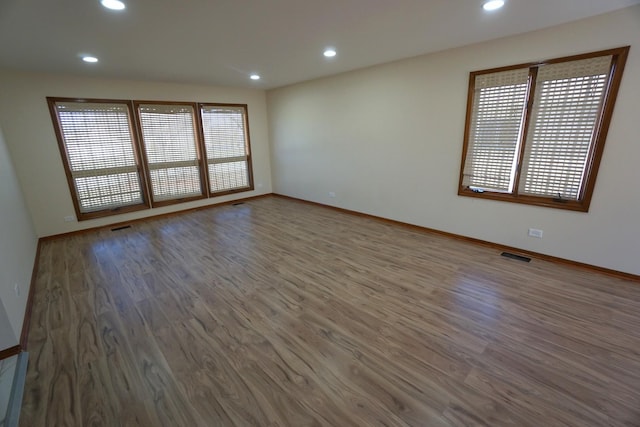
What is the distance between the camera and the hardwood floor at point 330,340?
158 centimetres

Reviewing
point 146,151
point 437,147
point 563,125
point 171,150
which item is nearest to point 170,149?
point 171,150

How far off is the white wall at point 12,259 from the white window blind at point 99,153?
0.95 meters

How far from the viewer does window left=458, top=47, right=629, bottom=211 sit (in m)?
2.78

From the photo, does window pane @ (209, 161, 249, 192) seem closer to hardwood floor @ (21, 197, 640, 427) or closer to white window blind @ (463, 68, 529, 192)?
hardwood floor @ (21, 197, 640, 427)

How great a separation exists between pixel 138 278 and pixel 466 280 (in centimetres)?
356

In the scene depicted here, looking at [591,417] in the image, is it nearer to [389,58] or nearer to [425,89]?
[425,89]

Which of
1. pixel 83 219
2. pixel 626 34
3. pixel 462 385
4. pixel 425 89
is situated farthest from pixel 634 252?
pixel 83 219

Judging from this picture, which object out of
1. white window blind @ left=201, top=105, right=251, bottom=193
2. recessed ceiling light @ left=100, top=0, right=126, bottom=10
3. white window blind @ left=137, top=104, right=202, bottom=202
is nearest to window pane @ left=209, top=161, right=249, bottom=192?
white window blind @ left=201, top=105, right=251, bottom=193

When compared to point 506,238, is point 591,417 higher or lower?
lower

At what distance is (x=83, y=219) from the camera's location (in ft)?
15.0

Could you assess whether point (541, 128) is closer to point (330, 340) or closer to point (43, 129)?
point (330, 340)

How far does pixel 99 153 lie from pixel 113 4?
340cm

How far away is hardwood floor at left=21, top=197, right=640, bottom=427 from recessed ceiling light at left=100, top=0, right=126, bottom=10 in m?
2.46

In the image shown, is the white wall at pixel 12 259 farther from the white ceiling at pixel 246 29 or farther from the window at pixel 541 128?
the window at pixel 541 128
